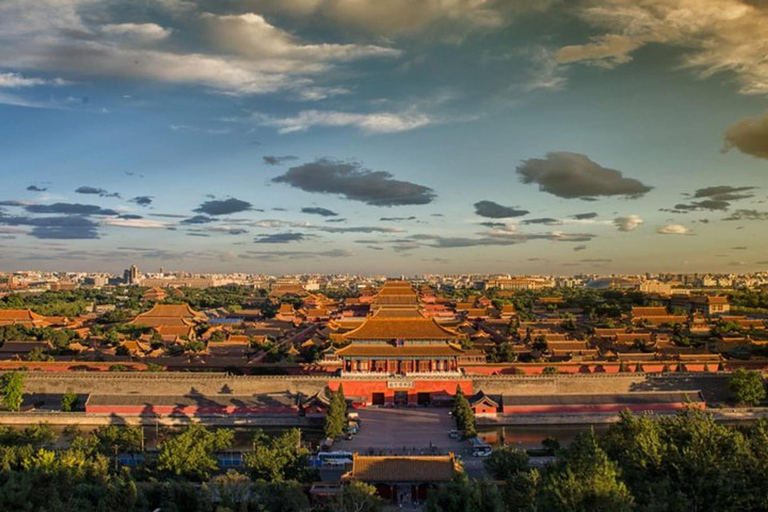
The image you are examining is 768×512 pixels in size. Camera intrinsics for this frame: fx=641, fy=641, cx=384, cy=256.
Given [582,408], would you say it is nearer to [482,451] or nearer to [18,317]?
[482,451]

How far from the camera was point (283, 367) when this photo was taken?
3047 cm

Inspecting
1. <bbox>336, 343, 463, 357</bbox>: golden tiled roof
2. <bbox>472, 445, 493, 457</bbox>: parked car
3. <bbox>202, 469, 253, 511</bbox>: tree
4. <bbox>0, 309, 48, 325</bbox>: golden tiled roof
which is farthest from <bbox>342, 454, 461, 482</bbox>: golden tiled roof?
<bbox>0, 309, 48, 325</bbox>: golden tiled roof

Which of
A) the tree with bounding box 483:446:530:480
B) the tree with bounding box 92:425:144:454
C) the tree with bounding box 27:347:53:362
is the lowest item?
the tree with bounding box 92:425:144:454

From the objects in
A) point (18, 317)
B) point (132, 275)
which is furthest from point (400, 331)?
point (132, 275)

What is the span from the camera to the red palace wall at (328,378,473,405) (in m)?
26.8

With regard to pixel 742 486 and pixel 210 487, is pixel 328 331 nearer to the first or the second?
pixel 210 487

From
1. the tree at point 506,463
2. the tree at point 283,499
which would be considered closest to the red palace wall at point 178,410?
the tree at point 506,463

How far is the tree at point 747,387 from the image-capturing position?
2561 centimetres

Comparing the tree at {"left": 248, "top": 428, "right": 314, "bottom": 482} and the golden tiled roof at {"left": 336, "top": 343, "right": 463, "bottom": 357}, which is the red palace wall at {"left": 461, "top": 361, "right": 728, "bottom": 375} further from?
the tree at {"left": 248, "top": 428, "right": 314, "bottom": 482}

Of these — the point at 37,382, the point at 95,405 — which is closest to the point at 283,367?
the point at 95,405

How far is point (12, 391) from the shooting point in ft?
83.9

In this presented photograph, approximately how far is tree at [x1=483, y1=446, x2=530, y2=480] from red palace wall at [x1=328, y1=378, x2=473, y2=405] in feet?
34.7

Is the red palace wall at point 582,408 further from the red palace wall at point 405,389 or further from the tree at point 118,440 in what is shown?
the tree at point 118,440

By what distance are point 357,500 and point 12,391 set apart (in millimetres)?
19069
